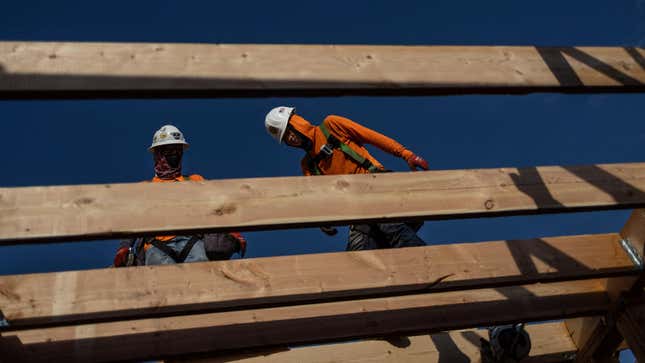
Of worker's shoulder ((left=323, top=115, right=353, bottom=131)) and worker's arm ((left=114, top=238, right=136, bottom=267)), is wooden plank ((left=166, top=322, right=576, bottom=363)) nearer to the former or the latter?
worker's arm ((left=114, top=238, right=136, bottom=267))

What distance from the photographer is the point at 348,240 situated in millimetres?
5391

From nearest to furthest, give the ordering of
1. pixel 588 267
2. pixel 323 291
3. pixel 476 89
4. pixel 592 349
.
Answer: pixel 476 89
pixel 323 291
pixel 588 267
pixel 592 349

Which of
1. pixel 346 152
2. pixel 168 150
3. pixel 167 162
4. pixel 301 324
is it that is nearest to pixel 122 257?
pixel 167 162

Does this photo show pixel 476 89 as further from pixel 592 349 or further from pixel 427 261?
pixel 592 349

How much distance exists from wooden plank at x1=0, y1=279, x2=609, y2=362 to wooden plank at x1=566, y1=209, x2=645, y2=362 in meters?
0.14

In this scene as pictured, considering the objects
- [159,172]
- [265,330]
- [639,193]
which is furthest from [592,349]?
[159,172]

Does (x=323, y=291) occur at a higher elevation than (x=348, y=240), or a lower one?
lower

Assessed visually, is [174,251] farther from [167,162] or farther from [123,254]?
[167,162]

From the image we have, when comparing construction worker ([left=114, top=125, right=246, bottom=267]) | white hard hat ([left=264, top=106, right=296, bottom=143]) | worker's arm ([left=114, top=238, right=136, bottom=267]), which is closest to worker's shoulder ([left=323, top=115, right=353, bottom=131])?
white hard hat ([left=264, top=106, right=296, bottom=143])

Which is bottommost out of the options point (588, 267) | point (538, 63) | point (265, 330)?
point (265, 330)

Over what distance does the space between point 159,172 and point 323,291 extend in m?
2.30

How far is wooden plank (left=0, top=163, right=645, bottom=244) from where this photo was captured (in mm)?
3148

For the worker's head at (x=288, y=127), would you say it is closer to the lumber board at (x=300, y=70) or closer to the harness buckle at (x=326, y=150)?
the harness buckle at (x=326, y=150)

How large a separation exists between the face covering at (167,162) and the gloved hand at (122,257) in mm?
668
